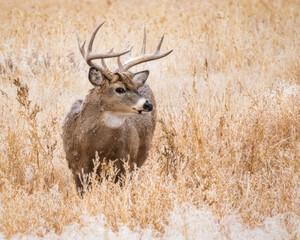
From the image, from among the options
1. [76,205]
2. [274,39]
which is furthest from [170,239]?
[274,39]

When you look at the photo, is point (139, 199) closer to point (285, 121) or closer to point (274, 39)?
point (285, 121)

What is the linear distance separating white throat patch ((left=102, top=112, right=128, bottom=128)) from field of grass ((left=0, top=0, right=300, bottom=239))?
1.35 feet

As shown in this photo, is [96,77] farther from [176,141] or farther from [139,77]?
[176,141]

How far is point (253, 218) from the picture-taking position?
3902 mm

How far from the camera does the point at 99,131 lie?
4715 millimetres

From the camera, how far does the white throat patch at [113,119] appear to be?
4.67 m

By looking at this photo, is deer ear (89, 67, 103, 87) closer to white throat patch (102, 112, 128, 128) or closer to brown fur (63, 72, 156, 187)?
brown fur (63, 72, 156, 187)

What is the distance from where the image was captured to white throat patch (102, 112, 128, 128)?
15.3ft

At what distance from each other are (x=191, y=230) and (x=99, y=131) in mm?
1499

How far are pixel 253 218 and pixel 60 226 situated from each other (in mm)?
1542

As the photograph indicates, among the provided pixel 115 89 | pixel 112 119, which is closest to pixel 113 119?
pixel 112 119

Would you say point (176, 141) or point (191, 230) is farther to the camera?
point (176, 141)

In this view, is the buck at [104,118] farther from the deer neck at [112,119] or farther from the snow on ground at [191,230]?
the snow on ground at [191,230]

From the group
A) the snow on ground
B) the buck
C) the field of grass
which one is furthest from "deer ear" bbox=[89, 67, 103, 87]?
the snow on ground
